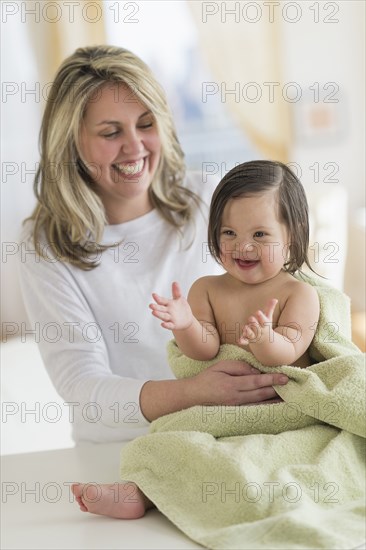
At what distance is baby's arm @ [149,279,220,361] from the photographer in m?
1.12

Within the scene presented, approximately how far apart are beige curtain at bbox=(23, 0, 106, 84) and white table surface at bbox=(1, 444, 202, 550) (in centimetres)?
197

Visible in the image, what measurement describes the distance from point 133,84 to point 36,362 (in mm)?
1076

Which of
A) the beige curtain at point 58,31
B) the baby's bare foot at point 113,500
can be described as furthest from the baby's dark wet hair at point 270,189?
the beige curtain at point 58,31

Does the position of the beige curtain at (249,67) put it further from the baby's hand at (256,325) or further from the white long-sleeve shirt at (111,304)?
the baby's hand at (256,325)

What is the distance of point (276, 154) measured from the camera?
3.46 metres

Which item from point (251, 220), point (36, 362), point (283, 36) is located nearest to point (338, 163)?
point (283, 36)

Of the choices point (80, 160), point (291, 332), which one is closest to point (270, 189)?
point (291, 332)

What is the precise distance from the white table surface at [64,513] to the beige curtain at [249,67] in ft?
7.17

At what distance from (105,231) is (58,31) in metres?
1.66

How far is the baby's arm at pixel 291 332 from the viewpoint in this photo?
1114mm

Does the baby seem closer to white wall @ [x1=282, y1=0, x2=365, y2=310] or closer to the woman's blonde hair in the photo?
the woman's blonde hair

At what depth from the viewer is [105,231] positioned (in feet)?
5.44

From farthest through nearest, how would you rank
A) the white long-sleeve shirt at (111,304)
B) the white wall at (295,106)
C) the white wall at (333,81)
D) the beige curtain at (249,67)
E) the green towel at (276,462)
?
1. the white wall at (333,81)
2. the beige curtain at (249,67)
3. the white wall at (295,106)
4. the white long-sleeve shirt at (111,304)
5. the green towel at (276,462)

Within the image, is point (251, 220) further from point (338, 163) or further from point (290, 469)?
point (338, 163)
